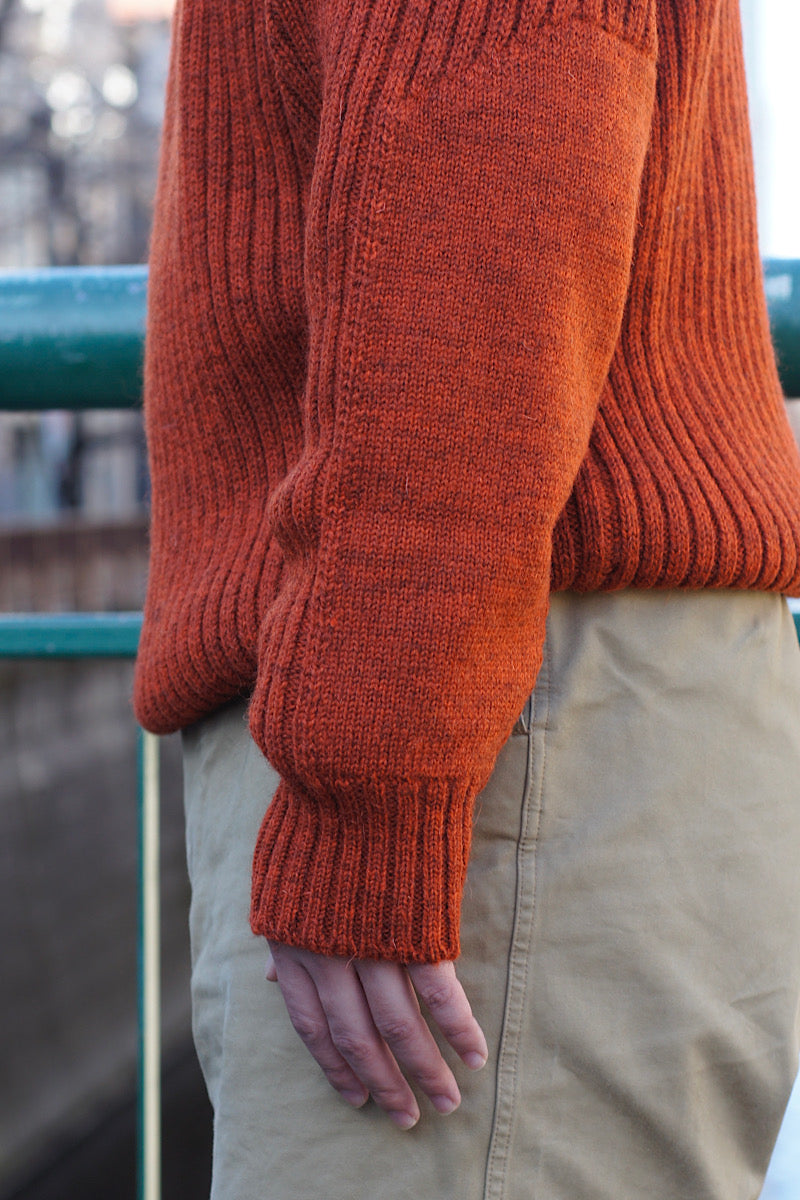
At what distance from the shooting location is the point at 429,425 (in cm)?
77

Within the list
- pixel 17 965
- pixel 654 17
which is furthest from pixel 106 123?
pixel 654 17

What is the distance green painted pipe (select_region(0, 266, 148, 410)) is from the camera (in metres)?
1.57

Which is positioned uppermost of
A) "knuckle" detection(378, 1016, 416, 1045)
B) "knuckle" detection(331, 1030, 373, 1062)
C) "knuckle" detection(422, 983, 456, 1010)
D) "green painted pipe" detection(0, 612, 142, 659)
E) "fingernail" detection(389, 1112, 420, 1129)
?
"green painted pipe" detection(0, 612, 142, 659)

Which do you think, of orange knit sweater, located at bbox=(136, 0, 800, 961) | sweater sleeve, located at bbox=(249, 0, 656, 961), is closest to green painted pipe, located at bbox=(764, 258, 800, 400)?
orange knit sweater, located at bbox=(136, 0, 800, 961)

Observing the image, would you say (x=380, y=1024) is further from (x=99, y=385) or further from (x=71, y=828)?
(x=71, y=828)

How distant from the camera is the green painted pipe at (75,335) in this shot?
157cm

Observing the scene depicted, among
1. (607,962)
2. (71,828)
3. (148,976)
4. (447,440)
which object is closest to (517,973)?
(607,962)

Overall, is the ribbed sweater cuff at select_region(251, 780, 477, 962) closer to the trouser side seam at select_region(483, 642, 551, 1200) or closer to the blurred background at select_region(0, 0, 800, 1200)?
the trouser side seam at select_region(483, 642, 551, 1200)

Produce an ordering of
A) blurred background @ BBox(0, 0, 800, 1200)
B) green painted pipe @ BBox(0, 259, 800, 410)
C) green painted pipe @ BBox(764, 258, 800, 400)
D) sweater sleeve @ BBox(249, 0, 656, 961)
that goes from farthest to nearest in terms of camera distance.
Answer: blurred background @ BBox(0, 0, 800, 1200) < green painted pipe @ BBox(0, 259, 800, 410) < green painted pipe @ BBox(764, 258, 800, 400) < sweater sleeve @ BBox(249, 0, 656, 961)

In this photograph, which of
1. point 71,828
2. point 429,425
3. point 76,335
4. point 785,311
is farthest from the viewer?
point 71,828

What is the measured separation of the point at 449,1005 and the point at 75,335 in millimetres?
1108

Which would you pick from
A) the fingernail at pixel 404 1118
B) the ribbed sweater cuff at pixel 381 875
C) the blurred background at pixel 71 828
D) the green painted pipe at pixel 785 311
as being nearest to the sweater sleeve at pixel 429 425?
the ribbed sweater cuff at pixel 381 875

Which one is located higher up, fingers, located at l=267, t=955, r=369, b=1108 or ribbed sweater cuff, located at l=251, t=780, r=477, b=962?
ribbed sweater cuff, located at l=251, t=780, r=477, b=962

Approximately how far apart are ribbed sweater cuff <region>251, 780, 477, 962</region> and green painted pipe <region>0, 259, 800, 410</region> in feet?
3.12
